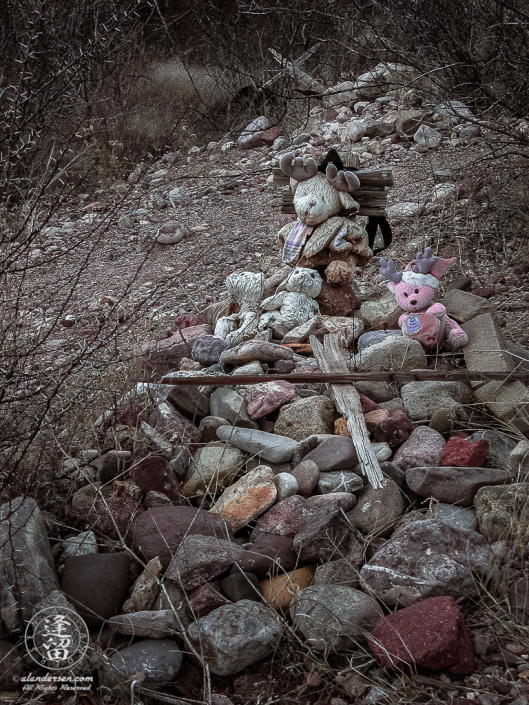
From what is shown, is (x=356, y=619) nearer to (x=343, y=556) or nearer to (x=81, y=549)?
(x=343, y=556)

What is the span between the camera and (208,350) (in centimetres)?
379

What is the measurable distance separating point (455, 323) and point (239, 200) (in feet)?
11.6

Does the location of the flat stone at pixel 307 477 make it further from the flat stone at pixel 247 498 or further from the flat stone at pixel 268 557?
the flat stone at pixel 268 557

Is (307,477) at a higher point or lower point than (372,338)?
higher

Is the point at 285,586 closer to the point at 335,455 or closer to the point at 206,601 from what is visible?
the point at 206,601

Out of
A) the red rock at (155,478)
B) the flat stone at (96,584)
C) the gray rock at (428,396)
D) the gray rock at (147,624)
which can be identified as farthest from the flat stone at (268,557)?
the gray rock at (428,396)

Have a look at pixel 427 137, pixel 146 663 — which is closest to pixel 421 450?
pixel 146 663

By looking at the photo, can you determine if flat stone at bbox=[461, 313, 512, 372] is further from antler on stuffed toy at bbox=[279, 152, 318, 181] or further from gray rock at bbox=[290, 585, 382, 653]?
gray rock at bbox=[290, 585, 382, 653]

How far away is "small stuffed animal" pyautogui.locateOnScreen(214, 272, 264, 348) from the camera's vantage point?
13.4 ft

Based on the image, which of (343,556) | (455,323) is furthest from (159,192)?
(343,556)

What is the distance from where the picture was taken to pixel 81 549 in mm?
2340

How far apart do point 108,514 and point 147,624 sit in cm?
59

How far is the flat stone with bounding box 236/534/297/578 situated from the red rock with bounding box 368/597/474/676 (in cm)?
45

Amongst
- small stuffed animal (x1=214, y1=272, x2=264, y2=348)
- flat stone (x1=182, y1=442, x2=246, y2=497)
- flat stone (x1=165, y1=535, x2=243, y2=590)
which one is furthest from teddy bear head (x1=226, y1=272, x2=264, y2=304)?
flat stone (x1=165, y1=535, x2=243, y2=590)
